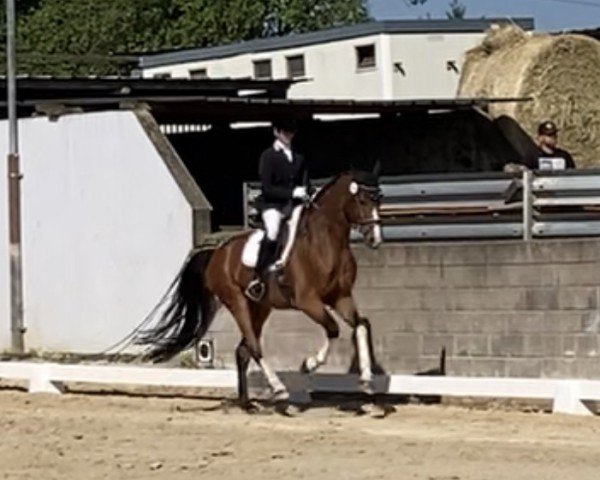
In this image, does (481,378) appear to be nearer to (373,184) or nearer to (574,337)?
(574,337)

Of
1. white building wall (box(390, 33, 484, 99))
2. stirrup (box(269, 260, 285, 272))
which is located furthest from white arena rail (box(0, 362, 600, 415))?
white building wall (box(390, 33, 484, 99))

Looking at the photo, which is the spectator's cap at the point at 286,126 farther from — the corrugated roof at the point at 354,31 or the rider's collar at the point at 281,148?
the corrugated roof at the point at 354,31

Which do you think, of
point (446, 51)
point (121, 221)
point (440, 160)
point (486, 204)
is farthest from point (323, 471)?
point (446, 51)

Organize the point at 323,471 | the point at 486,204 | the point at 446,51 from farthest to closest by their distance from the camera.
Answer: the point at 446,51 → the point at 486,204 → the point at 323,471

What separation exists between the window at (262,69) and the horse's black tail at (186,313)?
22.2 metres

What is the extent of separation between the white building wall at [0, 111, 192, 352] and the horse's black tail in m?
1.86

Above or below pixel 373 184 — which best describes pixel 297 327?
below

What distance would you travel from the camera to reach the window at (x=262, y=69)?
132 feet

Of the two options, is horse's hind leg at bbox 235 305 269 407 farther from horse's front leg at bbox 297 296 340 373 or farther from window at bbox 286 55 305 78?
window at bbox 286 55 305 78

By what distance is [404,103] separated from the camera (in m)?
24.5

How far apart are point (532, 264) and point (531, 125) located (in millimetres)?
7554

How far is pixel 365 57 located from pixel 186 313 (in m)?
20.6

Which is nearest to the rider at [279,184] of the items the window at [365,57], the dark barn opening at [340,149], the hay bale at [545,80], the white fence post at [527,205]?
the white fence post at [527,205]

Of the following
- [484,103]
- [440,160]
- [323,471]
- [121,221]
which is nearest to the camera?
[323,471]
